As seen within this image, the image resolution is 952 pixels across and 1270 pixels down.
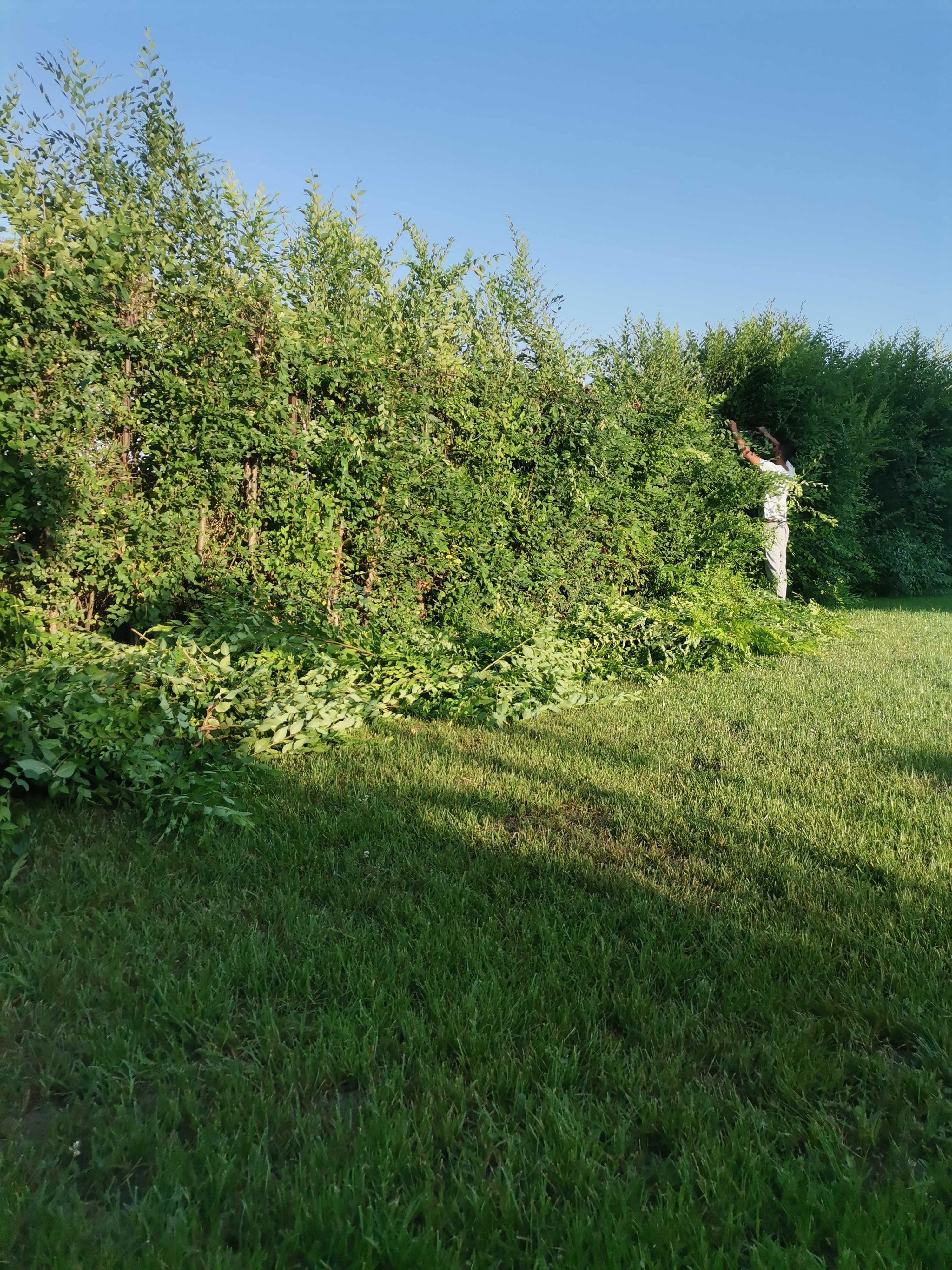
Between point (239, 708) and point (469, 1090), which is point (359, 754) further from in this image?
point (469, 1090)

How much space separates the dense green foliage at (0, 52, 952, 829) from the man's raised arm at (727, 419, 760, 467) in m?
1.32

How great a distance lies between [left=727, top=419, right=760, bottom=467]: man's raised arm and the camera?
9.50m

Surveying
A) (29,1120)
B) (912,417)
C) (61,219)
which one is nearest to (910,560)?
(912,417)

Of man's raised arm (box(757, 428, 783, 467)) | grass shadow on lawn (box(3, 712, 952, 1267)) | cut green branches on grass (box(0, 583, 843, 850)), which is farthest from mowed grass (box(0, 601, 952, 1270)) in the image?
man's raised arm (box(757, 428, 783, 467))

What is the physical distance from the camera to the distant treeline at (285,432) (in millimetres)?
4418

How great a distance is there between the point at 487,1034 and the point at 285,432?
4121 mm

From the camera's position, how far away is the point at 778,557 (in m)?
10.5

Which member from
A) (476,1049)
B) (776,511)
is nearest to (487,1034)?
(476,1049)

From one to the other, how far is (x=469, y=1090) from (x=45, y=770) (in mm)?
2383

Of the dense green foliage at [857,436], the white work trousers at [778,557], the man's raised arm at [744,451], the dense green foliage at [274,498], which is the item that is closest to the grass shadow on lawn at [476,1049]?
the dense green foliage at [274,498]

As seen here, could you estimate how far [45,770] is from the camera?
128 inches

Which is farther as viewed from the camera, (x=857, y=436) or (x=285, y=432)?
(x=857, y=436)

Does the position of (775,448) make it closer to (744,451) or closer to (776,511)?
(776,511)

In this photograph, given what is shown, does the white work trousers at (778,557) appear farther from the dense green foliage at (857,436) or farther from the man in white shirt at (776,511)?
the dense green foliage at (857,436)
